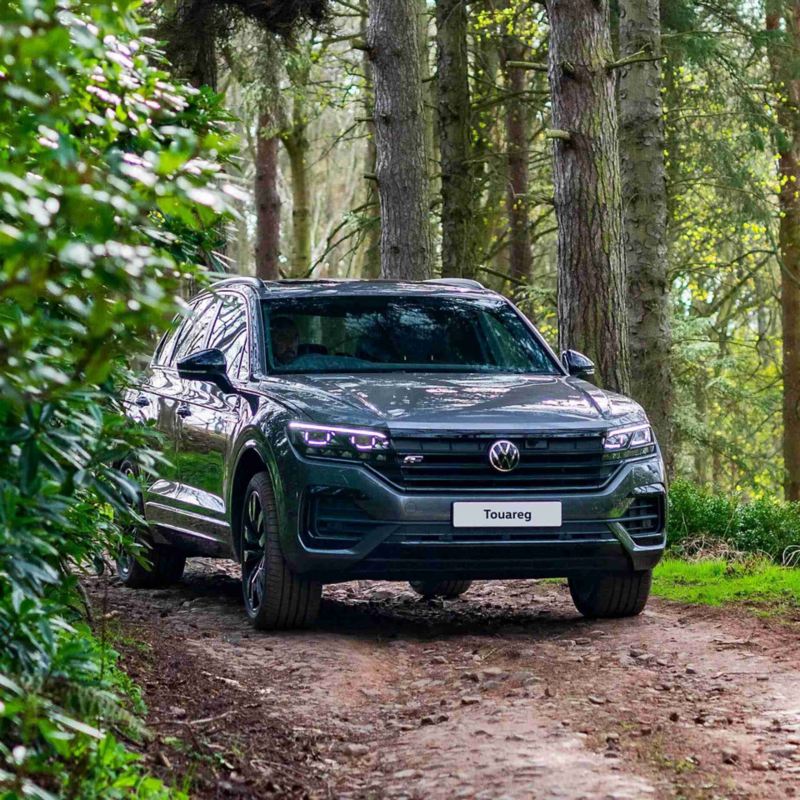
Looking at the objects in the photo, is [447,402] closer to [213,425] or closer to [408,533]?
[408,533]

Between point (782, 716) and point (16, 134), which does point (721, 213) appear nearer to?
point (782, 716)

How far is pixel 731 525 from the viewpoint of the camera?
528 inches

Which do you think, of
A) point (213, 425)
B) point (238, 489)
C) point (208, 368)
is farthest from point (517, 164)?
point (238, 489)

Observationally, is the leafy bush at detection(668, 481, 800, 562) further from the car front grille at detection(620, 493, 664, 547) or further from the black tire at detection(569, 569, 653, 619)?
the car front grille at detection(620, 493, 664, 547)

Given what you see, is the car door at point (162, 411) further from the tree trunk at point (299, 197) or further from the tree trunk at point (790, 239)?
the tree trunk at point (299, 197)

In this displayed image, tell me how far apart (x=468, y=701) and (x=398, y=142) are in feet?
35.6

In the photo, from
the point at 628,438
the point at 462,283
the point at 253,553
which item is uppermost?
the point at 462,283

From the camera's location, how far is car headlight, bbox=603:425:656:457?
27.4ft

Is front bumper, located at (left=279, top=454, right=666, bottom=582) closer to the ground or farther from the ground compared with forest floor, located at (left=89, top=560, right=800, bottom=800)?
farther from the ground

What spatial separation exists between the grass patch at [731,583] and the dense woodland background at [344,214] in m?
0.12

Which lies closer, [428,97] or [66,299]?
[66,299]

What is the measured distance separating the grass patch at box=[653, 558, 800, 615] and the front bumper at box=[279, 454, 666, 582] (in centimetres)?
182

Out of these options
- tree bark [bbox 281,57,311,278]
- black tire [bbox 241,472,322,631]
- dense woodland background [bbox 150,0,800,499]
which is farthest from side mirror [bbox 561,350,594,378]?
tree bark [bbox 281,57,311,278]

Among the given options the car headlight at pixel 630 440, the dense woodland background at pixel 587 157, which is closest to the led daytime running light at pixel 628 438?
the car headlight at pixel 630 440
